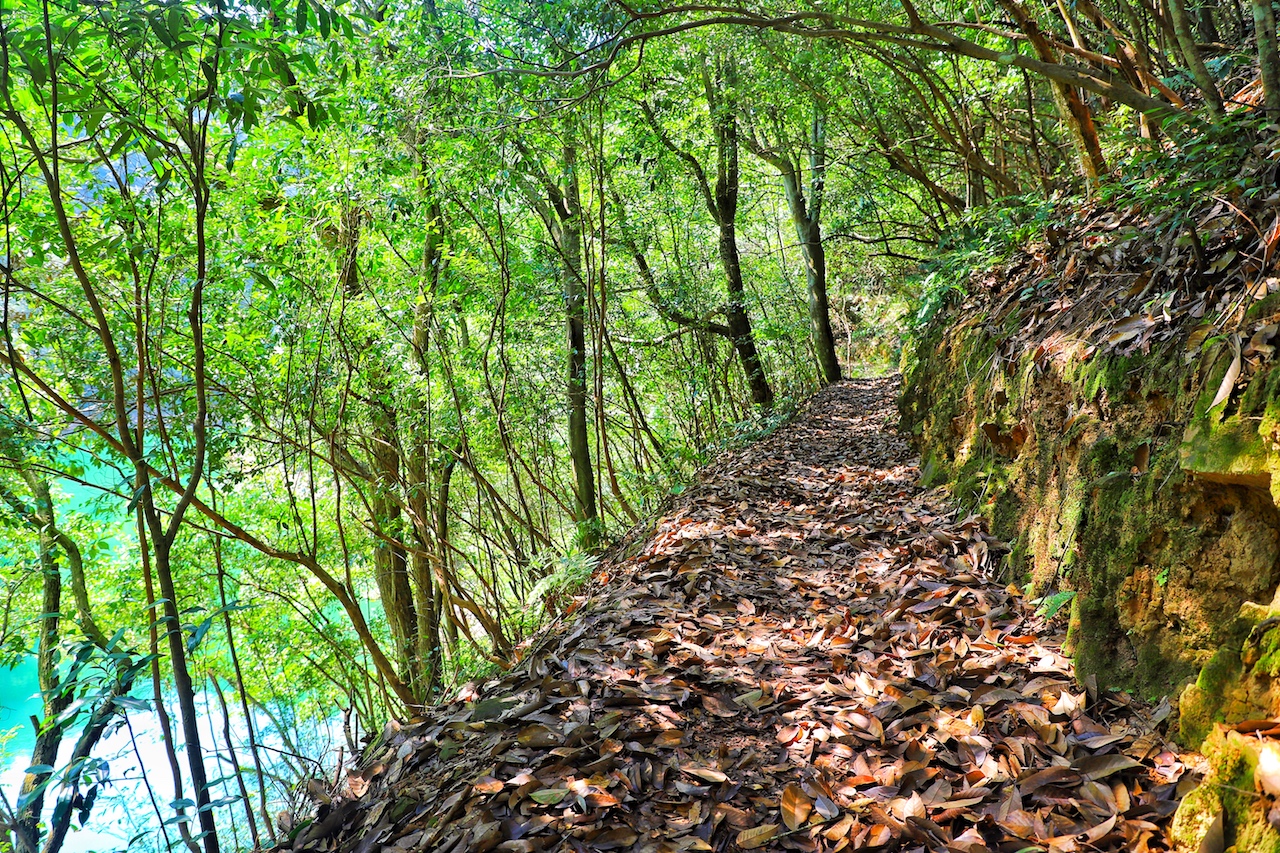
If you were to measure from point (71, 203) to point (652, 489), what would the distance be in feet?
19.5

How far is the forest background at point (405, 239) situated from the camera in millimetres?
2742

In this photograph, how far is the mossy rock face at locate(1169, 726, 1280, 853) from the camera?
1.56 meters

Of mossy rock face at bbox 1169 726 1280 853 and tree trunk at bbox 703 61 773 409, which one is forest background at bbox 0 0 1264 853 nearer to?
tree trunk at bbox 703 61 773 409

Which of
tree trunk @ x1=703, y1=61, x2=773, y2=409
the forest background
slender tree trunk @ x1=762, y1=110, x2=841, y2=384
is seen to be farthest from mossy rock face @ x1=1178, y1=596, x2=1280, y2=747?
slender tree trunk @ x1=762, y1=110, x2=841, y2=384

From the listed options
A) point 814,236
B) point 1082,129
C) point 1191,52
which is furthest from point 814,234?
point 1191,52

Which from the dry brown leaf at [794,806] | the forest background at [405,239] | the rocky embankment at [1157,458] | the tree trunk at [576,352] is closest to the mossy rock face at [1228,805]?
the rocky embankment at [1157,458]

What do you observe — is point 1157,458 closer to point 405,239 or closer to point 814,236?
point 405,239

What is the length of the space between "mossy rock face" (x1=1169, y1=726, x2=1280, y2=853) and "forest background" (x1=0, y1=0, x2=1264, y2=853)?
6.76ft

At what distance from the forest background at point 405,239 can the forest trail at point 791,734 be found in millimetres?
793

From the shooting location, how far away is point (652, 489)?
870cm

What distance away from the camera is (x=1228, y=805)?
5.45 feet

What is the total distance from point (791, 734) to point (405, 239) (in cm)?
585

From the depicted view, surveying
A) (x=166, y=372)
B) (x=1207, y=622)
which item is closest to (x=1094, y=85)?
(x=1207, y=622)

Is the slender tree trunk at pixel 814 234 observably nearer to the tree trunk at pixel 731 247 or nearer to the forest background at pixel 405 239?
the forest background at pixel 405 239
